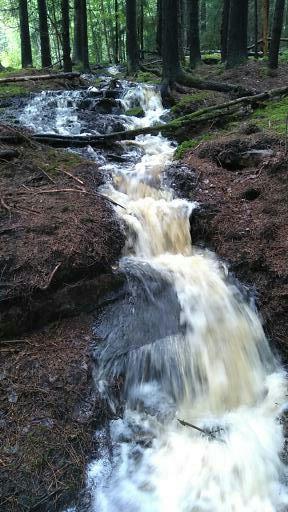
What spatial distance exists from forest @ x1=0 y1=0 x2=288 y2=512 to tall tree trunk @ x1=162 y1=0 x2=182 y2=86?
4.70 m

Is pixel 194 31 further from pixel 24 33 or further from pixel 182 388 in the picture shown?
pixel 182 388

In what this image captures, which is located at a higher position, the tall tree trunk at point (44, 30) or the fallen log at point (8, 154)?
the tall tree trunk at point (44, 30)

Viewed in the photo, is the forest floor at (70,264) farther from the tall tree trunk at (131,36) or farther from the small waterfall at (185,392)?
the tall tree trunk at (131,36)

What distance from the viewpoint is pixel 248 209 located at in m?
6.92

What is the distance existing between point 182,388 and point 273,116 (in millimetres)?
7041

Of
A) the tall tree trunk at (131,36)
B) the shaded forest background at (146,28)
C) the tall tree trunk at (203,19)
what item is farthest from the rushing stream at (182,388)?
the tall tree trunk at (203,19)

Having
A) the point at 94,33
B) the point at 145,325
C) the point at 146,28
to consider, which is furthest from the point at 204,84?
the point at 94,33

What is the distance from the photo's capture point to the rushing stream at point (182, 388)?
13.6 feet

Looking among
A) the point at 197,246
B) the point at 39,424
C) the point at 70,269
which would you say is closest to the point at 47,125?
the point at 197,246

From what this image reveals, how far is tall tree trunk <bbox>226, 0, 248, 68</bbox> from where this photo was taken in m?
14.6

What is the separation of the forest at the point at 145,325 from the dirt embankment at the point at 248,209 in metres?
0.02

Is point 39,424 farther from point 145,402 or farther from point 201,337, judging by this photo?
point 201,337

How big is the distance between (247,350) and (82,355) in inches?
80.2

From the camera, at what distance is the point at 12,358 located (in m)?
4.62
